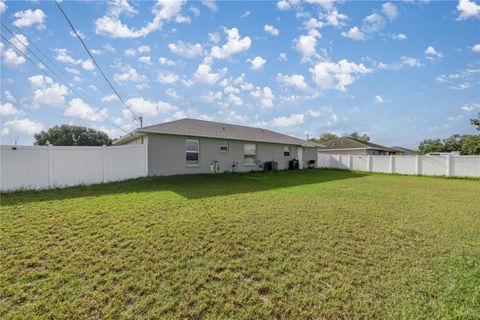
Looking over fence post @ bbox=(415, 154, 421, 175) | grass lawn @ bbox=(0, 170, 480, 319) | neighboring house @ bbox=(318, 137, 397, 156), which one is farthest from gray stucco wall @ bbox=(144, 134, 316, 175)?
neighboring house @ bbox=(318, 137, 397, 156)

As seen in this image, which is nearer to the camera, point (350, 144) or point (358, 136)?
point (350, 144)

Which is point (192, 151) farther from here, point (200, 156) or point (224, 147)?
point (224, 147)

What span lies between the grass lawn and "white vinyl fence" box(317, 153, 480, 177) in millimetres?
12267

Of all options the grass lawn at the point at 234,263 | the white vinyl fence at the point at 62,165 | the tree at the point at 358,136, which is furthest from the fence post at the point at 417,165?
the tree at the point at 358,136

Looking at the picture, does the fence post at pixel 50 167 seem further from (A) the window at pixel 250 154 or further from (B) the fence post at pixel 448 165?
(B) the fence post at pixel 448 165

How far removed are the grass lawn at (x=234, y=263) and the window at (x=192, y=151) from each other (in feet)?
22.8

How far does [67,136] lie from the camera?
3734cm

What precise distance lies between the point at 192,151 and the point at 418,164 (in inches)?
622

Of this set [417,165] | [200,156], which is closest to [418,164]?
[417,165]

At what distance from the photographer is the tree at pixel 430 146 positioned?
48741 millimetres

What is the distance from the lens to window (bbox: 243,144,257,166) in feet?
49.8

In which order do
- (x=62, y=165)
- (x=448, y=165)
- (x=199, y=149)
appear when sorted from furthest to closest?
(x=448, y=165), (x=199, y=149), (x=62, y=165)

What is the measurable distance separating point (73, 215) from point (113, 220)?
1080 mm

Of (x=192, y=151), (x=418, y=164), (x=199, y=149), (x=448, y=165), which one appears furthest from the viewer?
(x=418, y=164)
